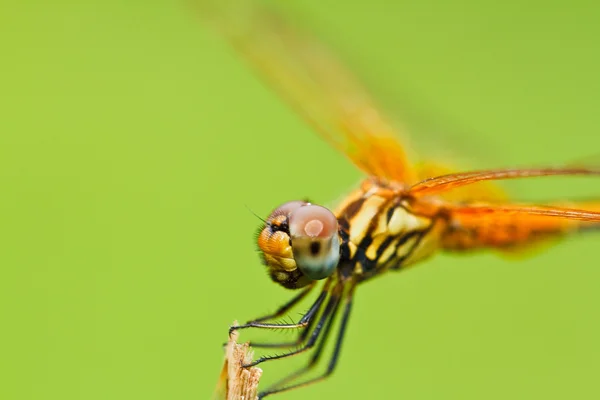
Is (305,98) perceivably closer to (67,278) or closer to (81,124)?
(67,278)

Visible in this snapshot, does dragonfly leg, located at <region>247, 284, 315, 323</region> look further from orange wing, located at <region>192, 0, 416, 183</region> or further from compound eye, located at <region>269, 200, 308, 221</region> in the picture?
orange wing, located at <region>192, 0, 416, 183</region>

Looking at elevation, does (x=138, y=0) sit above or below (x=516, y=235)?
above

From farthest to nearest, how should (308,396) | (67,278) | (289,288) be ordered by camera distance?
(67,278)
(308,396)
(289,288)

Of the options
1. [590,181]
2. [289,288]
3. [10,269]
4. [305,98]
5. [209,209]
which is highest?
[590,181]

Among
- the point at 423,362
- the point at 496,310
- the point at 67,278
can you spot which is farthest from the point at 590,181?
the point at 67,278

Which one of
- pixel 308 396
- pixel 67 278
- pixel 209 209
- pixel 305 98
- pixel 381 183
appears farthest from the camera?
pixel 209 209

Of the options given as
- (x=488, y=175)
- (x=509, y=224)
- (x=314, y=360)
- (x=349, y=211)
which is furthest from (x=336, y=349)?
(x=509, y=224)

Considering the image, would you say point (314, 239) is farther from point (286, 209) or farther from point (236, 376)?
point (236, 376)

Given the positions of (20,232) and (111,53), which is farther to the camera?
(111,53)
